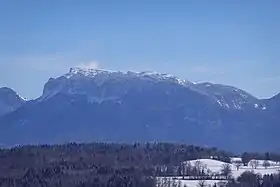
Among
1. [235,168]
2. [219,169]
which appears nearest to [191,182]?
[219,169]

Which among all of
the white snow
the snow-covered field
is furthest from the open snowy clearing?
the white snow

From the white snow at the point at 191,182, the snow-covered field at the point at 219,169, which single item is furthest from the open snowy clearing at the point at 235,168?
the white snow at the point at 191,182

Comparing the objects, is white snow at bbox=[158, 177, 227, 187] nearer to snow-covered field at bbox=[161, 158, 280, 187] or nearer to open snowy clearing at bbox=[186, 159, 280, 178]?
snow-covered field at bbox=[161, 158, 280, 187]

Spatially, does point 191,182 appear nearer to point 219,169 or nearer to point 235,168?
point 219,169

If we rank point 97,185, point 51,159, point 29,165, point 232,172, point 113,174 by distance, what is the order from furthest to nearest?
point 51,159
point 29,165
point 232,172
point 113,174
point 97,185

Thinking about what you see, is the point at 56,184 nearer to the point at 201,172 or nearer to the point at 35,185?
the point at 35,185

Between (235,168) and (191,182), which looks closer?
(191,182)

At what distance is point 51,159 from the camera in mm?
187625

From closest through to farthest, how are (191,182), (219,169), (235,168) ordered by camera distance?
1. (191,182)
2. (219,169)
3. (235,168)

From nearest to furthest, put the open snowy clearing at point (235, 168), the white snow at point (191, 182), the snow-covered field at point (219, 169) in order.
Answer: the white snow at point (191, 182) < the snow-covered field at point (219, 169) < the open snowy clearing at point (235, 168)

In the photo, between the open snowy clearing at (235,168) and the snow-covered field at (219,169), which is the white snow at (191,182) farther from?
the open snowy clearing at (235,168)

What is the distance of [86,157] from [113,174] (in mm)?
39803

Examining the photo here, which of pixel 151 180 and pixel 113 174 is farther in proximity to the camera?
pixel 113 174

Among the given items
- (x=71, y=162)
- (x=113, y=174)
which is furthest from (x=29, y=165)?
(x=113, y=174)
